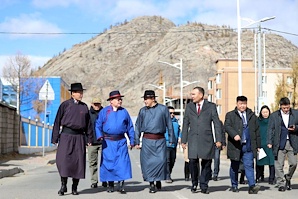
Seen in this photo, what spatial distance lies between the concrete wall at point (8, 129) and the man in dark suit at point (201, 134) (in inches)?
671

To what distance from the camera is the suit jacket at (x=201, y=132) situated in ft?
40.2

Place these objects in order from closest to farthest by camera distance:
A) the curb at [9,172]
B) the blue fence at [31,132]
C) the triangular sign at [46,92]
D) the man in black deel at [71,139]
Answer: the man in black deel at [71,139]
the curb at [9,172]
the triangular sign at [46,92]
the blue fence at [31,132]

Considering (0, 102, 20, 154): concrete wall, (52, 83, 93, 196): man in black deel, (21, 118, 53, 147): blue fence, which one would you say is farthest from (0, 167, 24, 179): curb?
(21, 118, 53, 147): blue fence

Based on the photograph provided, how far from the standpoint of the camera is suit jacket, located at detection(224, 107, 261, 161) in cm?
1273

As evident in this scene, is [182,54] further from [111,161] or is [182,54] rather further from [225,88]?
[111,161]

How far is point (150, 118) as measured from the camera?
1267 cm

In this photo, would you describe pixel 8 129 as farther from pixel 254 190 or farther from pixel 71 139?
pixel 254 190

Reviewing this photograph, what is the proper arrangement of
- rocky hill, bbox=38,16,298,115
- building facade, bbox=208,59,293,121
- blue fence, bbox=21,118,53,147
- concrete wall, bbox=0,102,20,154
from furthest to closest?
rocky hill, bbox=38,16,298,115 < building facade, bbox=208,59,293,121 < blue fence, bbox=21,118,53,147 < concrete wall, bbox=0,102,20,154

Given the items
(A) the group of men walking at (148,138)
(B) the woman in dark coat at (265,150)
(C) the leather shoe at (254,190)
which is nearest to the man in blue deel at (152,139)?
(A) the group of men walking at (148,138)

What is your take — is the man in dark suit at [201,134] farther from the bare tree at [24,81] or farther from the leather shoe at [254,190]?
the bare tree at [24,81]

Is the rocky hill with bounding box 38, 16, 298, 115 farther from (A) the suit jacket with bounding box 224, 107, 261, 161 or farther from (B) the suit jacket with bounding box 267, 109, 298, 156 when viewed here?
(A) the suit jacket with bounding box 224, 107, 261, 161

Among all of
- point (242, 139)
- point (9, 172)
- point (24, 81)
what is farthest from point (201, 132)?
point (24, 81)

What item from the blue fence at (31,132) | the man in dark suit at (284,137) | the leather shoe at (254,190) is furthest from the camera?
the blue fence at (31,132)

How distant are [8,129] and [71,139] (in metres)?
19.0
